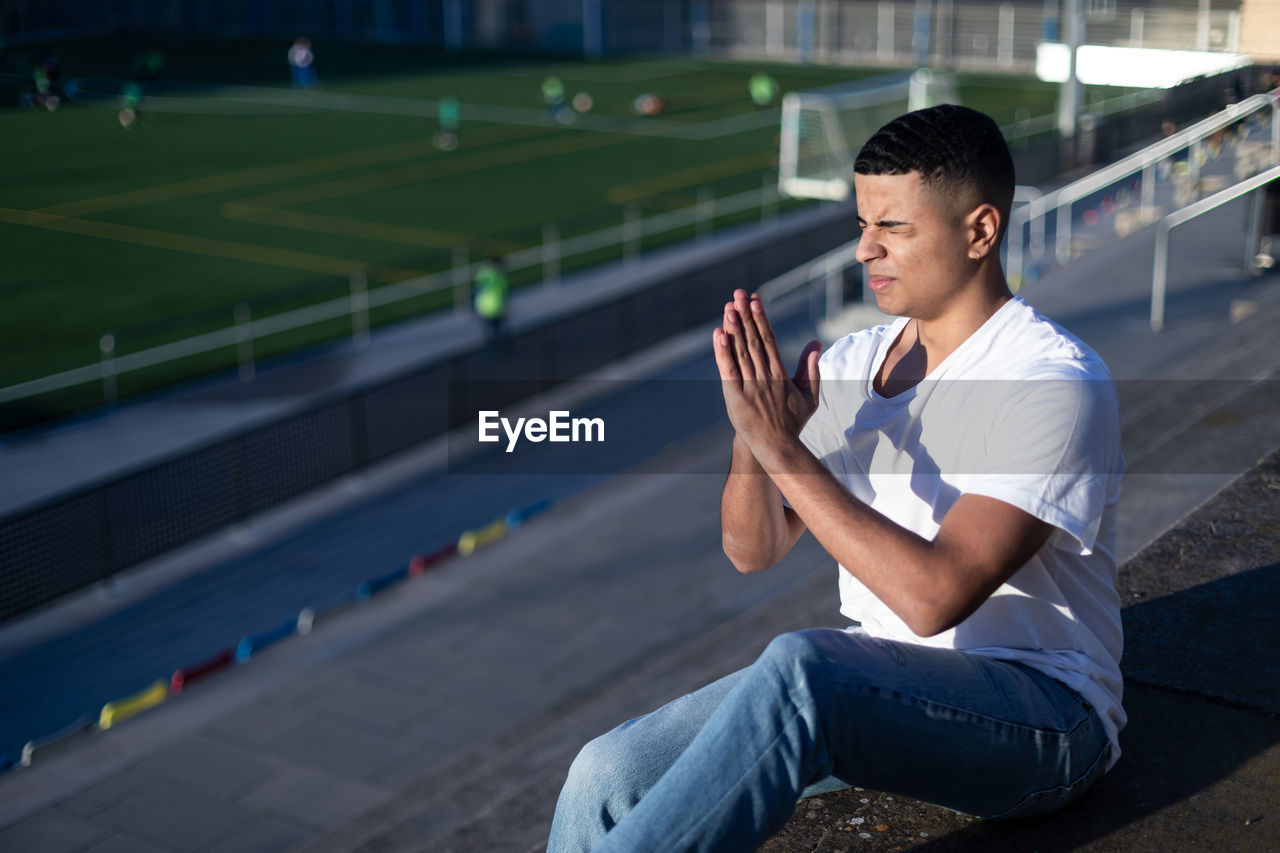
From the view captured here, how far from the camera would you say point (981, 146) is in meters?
2.53

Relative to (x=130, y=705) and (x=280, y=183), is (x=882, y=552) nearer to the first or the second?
(x=130, y=705)

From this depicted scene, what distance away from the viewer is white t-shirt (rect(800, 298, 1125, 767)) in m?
2.33

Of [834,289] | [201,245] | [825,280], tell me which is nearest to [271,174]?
[201,245]

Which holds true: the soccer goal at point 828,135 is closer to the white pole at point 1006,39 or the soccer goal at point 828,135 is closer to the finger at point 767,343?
the white pole at point 1006,39

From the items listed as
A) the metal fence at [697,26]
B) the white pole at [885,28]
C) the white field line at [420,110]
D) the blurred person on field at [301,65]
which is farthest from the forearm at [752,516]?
the white pole at [885,28]

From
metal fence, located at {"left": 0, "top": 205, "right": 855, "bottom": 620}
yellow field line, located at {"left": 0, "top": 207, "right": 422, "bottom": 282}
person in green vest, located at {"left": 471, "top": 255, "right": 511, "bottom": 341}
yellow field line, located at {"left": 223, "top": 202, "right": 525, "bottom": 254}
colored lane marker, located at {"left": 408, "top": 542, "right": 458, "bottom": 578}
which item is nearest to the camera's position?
metal fence, located at {"left": 0, "top": 205, "right": 855, "bottom": 620}

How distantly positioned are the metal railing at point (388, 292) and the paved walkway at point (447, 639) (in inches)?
252

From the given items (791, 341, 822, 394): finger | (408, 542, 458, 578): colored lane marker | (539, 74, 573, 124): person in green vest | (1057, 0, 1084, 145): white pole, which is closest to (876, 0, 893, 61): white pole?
(539, 74, 573, 124): person in green vest

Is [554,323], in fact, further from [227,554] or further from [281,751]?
[281,751]

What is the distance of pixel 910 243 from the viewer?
259 centimetres

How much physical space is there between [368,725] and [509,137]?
27682 millimetres

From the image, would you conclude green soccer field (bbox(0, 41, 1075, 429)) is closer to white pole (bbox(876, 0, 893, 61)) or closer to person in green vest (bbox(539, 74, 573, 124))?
person in green vest (bbox(539, 74, 573, 124))

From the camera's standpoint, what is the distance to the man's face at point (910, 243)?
255 cm

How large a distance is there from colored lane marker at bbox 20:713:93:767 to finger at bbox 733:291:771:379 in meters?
6.48
